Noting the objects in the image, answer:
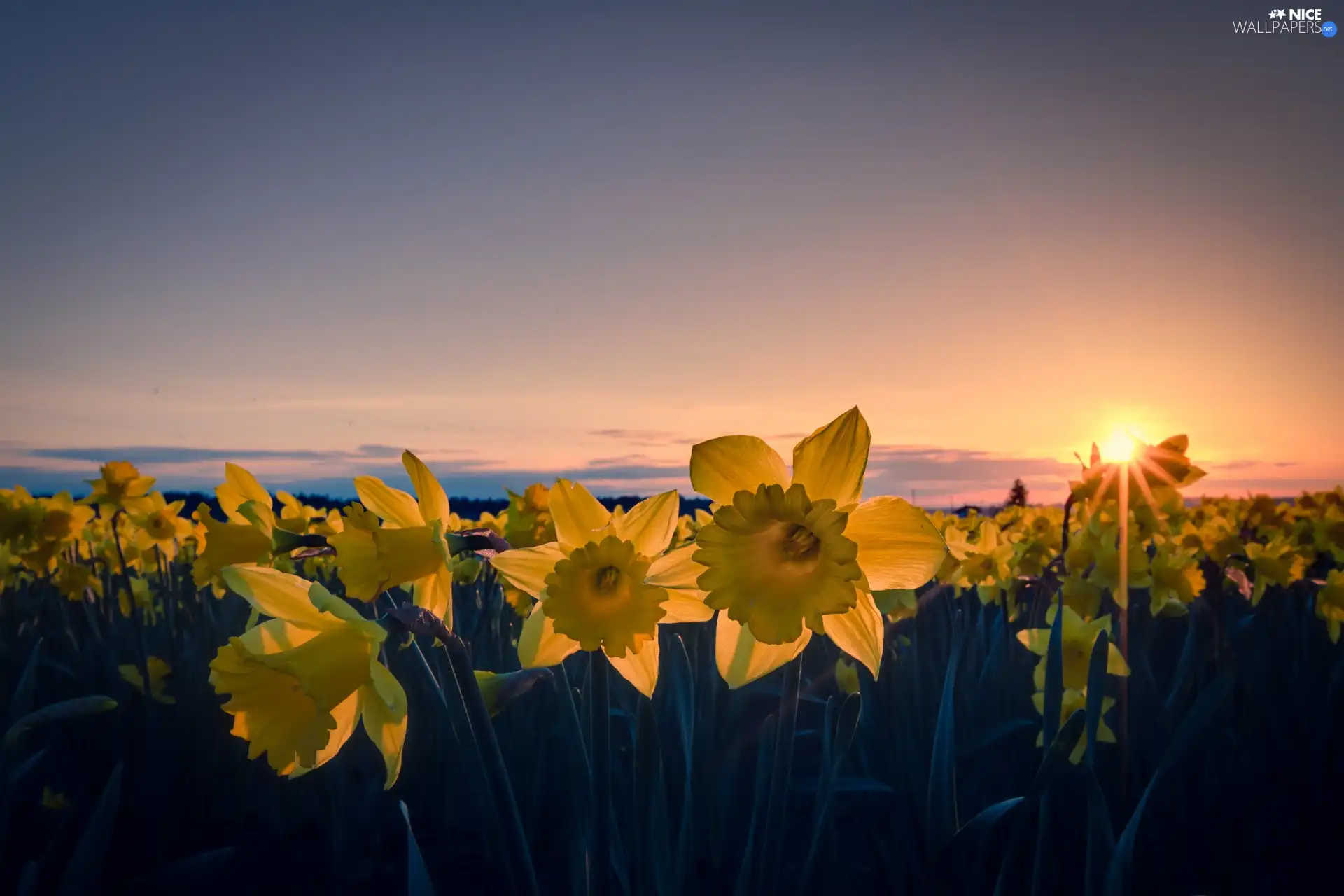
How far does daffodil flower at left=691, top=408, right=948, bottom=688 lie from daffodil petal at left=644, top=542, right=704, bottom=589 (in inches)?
1.5

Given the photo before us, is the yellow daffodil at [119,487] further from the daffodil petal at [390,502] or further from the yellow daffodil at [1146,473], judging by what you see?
the yellow daffodil at [1146,473]

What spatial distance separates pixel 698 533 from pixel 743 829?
68.3 inches

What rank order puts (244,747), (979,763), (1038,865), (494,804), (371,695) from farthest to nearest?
(244,747)
(979,763)
(1038,865)
(371,695)
(494,804)

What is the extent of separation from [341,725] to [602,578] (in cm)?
55

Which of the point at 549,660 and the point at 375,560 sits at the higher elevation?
the point at 375,560

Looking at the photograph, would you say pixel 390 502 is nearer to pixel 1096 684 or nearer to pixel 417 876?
pixel 417 876

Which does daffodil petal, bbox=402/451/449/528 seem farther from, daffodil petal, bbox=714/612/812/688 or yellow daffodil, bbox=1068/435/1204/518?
yellow daffodil, bbox=1068/435/1204/518

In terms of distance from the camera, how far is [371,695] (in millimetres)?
1556

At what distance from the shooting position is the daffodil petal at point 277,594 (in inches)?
59.7

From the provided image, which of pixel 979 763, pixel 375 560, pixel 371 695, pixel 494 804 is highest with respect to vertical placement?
pixel 375 560

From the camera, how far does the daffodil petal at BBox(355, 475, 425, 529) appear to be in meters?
1.68

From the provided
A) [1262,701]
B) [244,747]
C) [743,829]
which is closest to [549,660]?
[743,829]

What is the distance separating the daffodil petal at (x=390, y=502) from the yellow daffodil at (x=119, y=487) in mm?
4430

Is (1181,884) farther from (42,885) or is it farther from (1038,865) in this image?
(42,885)
